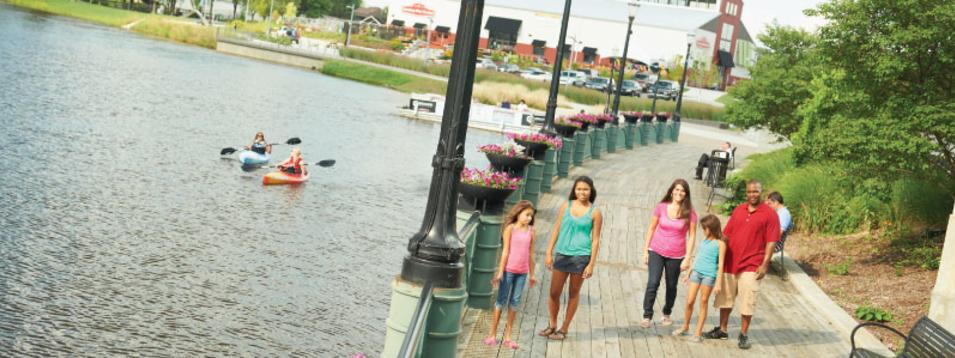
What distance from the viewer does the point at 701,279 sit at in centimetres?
1248

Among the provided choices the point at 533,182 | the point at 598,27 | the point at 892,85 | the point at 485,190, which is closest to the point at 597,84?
the point at 598,27

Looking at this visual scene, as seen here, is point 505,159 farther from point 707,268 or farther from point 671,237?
point 707,268

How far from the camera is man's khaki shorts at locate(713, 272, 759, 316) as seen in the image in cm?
1232

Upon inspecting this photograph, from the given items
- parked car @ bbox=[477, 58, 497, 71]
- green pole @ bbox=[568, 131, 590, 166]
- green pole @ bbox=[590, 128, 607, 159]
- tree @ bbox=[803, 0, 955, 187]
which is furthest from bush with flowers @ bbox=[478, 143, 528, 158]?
parked car @ bbox=[477, 58, 497, 71]

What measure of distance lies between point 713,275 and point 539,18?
104048 mm

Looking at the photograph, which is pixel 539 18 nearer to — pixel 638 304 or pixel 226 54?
pixel 226 54

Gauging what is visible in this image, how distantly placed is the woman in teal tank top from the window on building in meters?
106

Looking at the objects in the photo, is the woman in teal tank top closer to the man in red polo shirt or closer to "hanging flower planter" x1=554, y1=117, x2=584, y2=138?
the man in red polo shirt

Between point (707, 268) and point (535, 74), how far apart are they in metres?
79.0

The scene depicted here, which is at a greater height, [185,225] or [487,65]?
[487,65]

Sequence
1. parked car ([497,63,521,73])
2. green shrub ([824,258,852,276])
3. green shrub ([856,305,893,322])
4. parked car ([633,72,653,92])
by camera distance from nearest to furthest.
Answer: green shrub ([856,305,893,322]) < green shrub ([824,258,852,276]) < parked car ([633,72,653,92]) < parked car ([497,63,521,73])

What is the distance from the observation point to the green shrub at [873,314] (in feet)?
48.0

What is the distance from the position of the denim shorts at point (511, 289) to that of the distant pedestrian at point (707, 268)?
1.99 metres

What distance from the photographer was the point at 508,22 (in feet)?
378
